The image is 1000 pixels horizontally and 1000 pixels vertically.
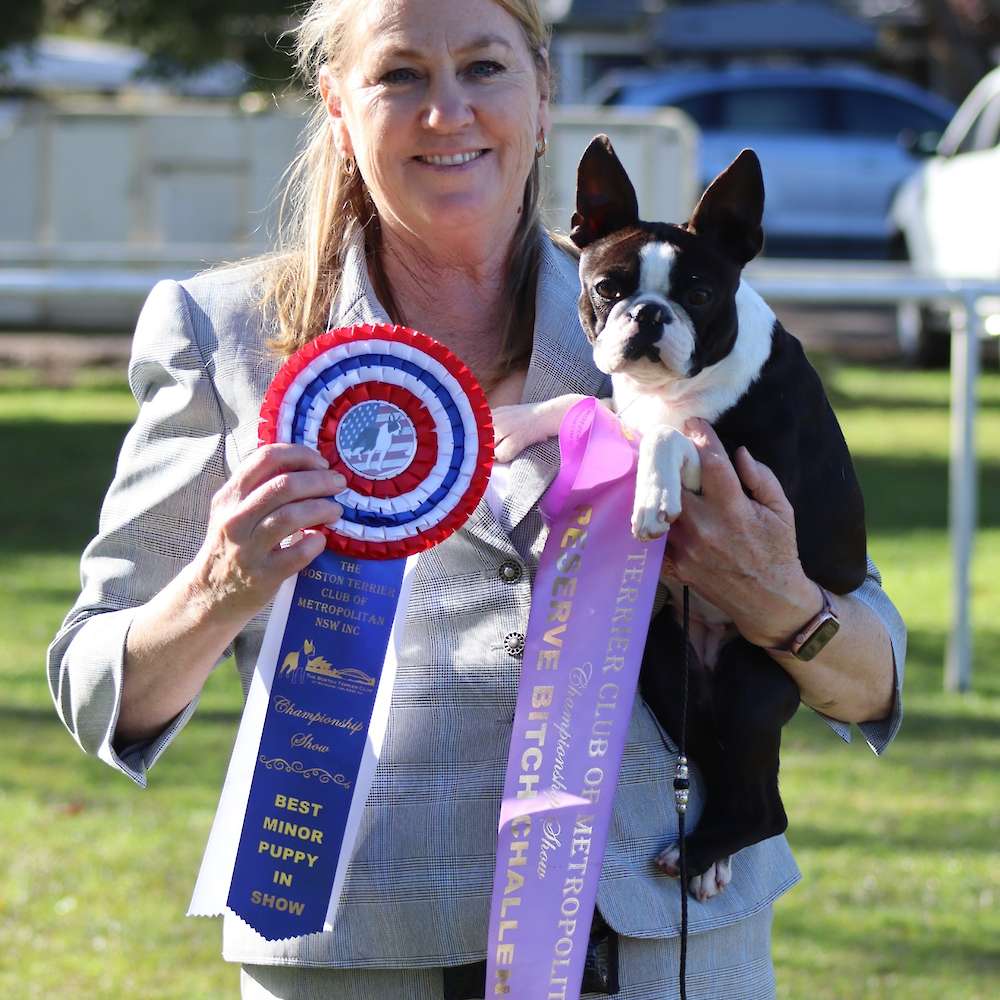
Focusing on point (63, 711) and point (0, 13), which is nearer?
point (63, 711)

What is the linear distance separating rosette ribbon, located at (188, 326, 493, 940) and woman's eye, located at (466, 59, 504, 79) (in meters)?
0.39

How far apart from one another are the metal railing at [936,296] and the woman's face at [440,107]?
345 cm

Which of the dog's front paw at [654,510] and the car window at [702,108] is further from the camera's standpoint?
the car window at [702,108]

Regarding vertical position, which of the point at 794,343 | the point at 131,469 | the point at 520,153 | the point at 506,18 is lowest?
the point at 131,469

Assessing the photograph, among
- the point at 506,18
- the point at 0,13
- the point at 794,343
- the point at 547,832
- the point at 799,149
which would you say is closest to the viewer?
the point at 547,832

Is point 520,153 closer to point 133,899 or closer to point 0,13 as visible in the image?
point 133,899

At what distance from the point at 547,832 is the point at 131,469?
0.77 meters

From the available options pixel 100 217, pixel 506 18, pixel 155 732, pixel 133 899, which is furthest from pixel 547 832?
pixel 100 217

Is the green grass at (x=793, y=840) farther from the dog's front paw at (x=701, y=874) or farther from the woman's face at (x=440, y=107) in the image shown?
the woman's face at (x=440, y=107)

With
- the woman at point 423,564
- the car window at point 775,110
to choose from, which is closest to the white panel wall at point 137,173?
the car window at point 775,110

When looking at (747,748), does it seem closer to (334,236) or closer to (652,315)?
(652,315)

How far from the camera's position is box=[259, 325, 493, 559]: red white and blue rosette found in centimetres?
225

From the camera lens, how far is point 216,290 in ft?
8.32

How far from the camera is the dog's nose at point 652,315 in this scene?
2309 mm
